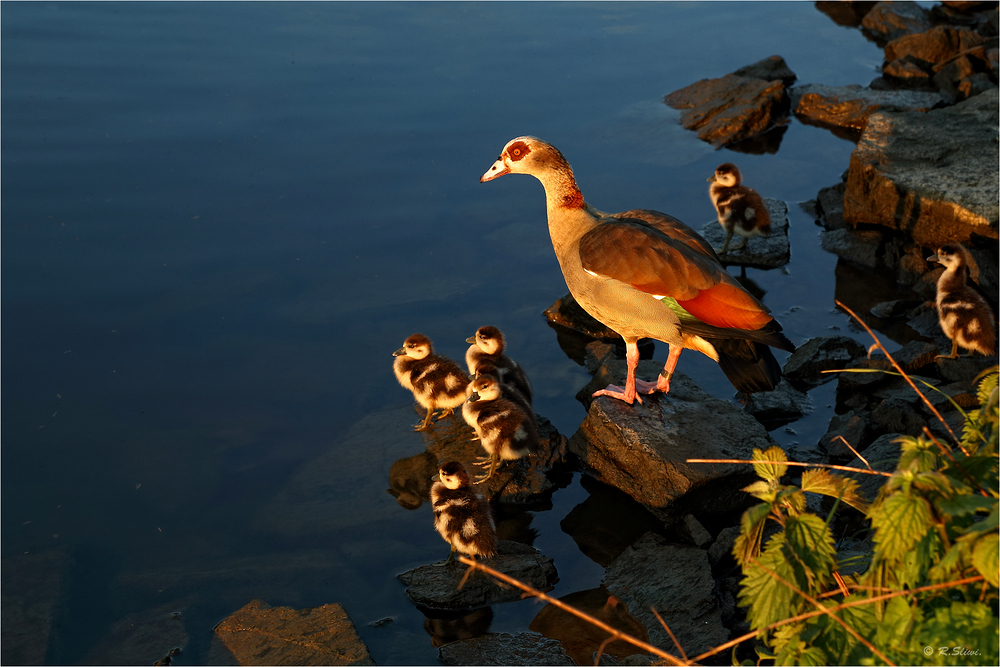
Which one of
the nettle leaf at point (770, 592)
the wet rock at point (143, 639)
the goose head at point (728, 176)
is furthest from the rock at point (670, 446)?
the goose head at point (728, 176)

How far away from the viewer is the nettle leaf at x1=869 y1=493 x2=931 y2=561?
7.93 ft

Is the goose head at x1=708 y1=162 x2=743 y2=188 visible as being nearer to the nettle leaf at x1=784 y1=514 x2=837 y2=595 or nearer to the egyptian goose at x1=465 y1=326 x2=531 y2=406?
the egyptian goose at x1=465 y1=326 x2=531 y2=406

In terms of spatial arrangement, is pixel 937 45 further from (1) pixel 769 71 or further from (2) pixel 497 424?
(2) pixel 497 424

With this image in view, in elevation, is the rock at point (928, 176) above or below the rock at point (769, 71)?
below

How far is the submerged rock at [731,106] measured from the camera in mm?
11406

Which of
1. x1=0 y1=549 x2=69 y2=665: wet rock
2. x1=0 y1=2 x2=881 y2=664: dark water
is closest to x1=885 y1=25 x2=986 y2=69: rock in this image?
x1=0 y1=2 x2=881 y2=664: dark water

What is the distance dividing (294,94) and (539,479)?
7.29m

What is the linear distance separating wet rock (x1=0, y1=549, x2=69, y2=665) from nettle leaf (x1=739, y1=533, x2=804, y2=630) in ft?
12.8

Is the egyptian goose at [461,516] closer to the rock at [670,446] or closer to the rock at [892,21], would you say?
the rock at [670,446]

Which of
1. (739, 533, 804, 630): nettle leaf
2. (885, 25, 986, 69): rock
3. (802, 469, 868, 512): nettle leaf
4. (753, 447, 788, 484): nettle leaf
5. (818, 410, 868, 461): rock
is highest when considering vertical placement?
(885, 25, 986, 69): rock

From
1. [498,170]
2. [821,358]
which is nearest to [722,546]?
[821,358]

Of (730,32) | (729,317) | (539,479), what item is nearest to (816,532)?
(729,317)

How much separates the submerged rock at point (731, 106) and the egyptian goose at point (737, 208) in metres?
2.68

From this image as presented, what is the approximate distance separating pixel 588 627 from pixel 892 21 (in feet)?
45.1
